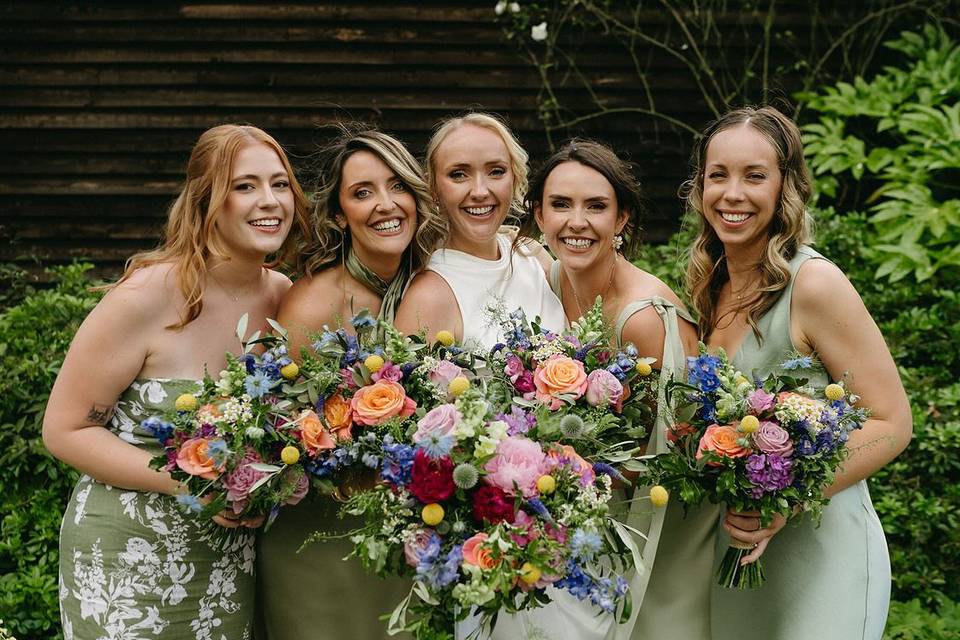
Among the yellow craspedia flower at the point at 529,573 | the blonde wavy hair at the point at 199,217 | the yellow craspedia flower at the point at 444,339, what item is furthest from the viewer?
the blonde wavy hair at the point at 199,217

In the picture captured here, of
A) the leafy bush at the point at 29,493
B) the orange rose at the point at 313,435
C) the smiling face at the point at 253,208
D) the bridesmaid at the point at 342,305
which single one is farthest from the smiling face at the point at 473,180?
the leafy bush at the point at 29,493

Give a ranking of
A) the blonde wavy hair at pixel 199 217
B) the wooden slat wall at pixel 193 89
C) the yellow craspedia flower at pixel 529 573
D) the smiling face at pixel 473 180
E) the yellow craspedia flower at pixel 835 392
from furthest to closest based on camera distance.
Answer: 1. the wooden slat wall at pixel 193 89
2. the smiling face at pixel 473 180
3. the blonde wavy hair at pixel 199 217
4. the yellow craspedia flower at pixel 835 392
5. the yellow craspedia flower at pixel 529 573

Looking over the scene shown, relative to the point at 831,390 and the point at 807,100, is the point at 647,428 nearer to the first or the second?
the point at 831,390

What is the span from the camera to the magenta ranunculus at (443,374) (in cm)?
260

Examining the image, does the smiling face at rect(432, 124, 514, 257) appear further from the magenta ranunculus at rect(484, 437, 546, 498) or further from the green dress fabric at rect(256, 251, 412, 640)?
the magenta ranunculus at rect(484, 437, 546, 498)

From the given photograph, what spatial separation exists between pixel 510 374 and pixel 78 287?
3476 mm

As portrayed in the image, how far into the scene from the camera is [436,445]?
7.54 feet

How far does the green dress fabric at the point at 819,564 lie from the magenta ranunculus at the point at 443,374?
3.18ft

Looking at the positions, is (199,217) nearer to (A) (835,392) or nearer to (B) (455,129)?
(B) (455,129)

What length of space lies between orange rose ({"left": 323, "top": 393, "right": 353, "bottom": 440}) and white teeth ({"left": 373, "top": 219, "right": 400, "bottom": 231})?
768 millimetres

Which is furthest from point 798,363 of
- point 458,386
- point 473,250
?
point 473,250

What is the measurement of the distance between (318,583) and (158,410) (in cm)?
81

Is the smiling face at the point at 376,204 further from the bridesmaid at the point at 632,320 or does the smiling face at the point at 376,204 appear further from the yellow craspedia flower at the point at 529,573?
the yellow craspedia flower at the point at 529,573

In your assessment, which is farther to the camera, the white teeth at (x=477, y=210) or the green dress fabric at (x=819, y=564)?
the white teeth at (x=477, y=210)
